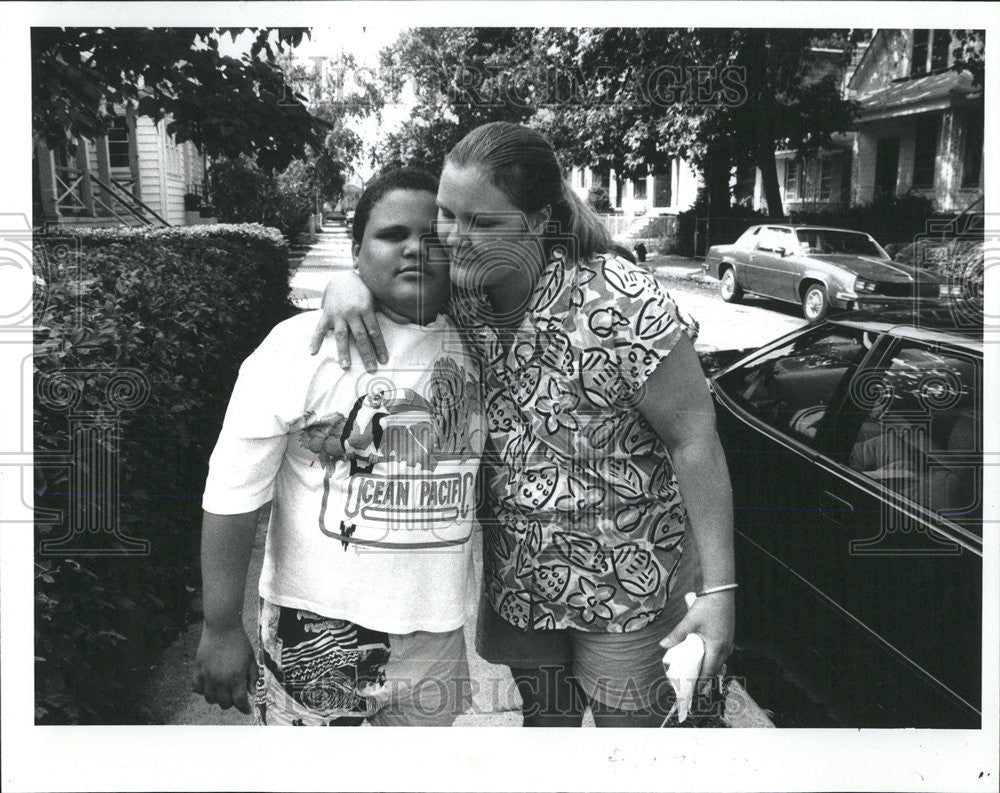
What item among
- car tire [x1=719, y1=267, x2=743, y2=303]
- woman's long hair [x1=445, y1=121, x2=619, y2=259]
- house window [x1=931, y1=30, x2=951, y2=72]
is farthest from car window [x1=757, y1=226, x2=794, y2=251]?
woman's long hair [x1=445, y1=121, x2=619, y2=259]

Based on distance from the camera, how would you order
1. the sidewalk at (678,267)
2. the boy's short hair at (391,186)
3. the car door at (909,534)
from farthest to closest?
the sidewalk at (678,267) < the car door at (909,534) < the boy's short hair at (391,186)

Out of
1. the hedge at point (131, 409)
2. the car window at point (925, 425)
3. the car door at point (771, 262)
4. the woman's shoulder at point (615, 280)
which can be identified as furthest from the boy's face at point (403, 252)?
the car window at point (925, 425)

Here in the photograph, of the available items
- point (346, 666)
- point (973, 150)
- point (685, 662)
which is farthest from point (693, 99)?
point (346, 666)

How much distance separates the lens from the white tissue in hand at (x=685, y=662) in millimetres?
1901

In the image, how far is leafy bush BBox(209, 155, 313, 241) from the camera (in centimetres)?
270

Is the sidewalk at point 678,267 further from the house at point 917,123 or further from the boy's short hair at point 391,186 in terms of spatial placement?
the boy's short hair at point 391,186

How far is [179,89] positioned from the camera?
2.65 m

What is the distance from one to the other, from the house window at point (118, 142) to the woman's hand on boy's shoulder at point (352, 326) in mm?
1196

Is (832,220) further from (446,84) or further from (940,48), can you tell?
(446,84)

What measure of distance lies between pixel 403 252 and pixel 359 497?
0.56 metres

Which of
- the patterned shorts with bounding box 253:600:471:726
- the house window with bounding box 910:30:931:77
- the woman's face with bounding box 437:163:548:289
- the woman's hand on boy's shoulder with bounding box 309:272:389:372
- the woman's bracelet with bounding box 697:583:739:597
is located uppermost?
the house window with bounding box 910:30:931:77

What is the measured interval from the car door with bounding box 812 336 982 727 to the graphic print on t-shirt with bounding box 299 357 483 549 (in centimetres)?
116

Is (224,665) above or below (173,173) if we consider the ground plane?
below

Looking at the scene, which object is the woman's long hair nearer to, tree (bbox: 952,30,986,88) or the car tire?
the car tire
